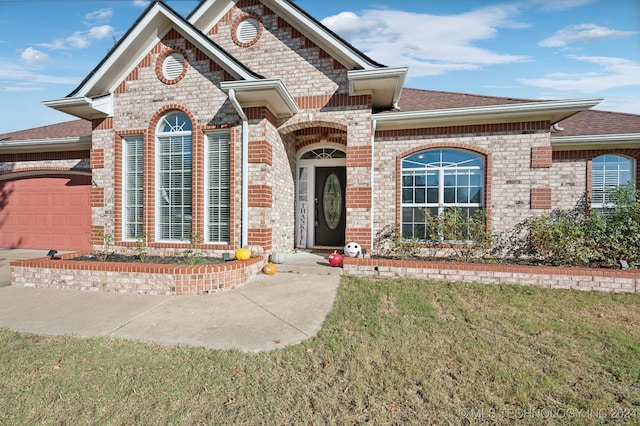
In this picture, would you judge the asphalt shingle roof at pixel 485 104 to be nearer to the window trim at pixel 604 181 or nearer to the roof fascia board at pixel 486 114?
the roof fascia board at pixel 486 114

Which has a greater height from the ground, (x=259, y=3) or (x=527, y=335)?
(x=259, y=3)

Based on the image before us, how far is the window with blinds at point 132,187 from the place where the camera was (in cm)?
736

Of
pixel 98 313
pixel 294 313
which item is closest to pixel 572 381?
pixel 294 313

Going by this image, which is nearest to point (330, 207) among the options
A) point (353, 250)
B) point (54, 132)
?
point (353, 250)

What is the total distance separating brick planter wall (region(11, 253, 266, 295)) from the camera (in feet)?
17.6

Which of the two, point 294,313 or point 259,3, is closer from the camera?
point 294,313

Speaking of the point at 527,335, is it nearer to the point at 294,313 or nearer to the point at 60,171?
the point at 294,313

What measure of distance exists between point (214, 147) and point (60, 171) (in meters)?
6.17

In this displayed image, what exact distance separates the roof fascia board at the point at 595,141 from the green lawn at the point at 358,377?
204 inches

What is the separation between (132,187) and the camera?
24.4 feet

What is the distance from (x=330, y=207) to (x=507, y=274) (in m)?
4.60

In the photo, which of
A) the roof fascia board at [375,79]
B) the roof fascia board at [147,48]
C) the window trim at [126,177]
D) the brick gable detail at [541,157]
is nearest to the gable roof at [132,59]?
the roof fascia board at [147,48]

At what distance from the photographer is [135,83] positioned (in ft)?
23.8

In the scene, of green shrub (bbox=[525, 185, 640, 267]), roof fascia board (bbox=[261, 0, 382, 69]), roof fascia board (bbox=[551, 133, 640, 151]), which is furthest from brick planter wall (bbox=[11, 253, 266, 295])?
roof fascia board (bbox=[551, 133, 640, 151])
